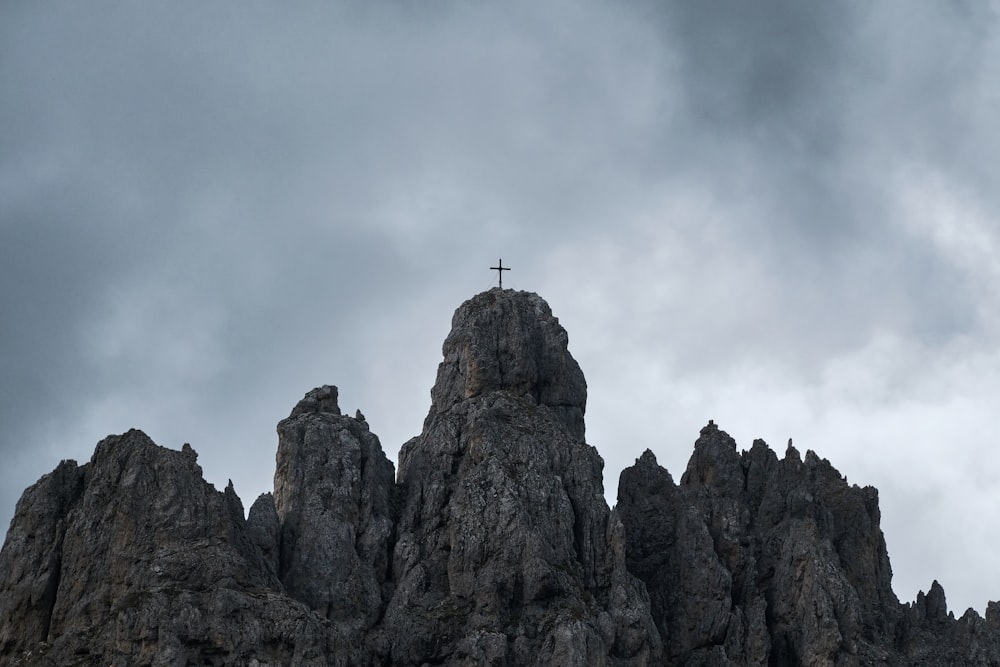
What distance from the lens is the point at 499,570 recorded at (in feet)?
Result: 501

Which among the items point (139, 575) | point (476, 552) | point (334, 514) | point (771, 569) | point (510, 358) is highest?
point (510, 358)

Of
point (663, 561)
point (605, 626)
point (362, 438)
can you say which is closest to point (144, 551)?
point (362, 438)

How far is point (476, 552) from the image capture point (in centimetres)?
15412

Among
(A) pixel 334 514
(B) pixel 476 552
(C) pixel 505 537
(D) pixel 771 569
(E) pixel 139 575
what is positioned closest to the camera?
(E) pixel 139 575

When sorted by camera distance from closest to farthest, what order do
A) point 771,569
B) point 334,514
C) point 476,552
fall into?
point 476,552 → point 334,514 → point 771,569

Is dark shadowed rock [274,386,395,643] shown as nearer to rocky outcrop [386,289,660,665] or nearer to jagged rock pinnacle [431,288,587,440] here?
rocky outcrop [386,289,660,665]

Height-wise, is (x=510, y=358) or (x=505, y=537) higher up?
(x=510, y=358)

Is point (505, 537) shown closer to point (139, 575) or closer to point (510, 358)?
point (510, 358)

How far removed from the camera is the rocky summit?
14362 centimetres

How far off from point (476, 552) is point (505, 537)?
2.79 meters

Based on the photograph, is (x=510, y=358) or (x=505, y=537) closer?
(x=505, y=537)

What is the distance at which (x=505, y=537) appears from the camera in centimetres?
15475

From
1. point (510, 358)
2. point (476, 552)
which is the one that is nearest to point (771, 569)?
point (476, 552)

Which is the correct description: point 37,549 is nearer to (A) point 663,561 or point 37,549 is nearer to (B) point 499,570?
(B) point 499,570
